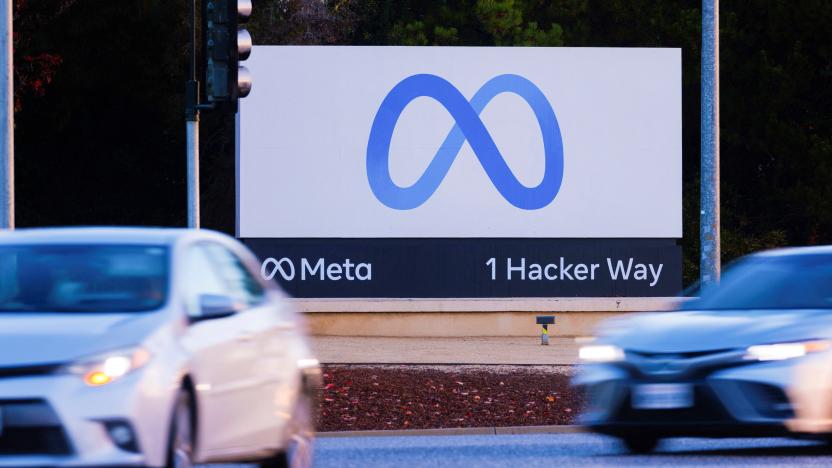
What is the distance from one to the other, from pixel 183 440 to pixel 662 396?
4.08 m

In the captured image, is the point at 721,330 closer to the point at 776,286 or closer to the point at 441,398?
the point at 776,286

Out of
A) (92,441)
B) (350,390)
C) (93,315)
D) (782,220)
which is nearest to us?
(92,441)

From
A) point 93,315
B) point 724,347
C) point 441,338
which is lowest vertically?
point 441,338

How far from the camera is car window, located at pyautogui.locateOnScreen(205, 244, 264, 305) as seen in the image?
32.5 ft

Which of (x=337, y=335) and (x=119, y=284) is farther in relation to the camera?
(x=337, y=335)

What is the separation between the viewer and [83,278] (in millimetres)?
9195

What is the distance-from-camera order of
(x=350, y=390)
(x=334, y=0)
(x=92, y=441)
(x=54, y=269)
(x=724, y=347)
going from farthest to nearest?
(x=334, y=0), (x=350, y=390), (x=724, y=347), (x=54, y=269), (x=92, y=441)

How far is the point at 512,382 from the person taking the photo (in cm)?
2181

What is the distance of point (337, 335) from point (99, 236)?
71.5 feet

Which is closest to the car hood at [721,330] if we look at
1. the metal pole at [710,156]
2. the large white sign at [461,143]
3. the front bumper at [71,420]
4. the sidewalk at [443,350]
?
the front bumper at [71,420]

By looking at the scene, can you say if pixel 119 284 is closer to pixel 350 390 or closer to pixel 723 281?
pixel 723 281

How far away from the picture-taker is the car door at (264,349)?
9602mm

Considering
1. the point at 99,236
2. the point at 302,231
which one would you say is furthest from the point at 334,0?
the point at 99,236

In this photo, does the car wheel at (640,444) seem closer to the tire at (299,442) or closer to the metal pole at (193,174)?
the tire at (299,442)
